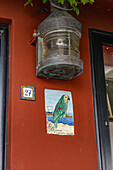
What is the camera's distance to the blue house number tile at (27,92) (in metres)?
2.71

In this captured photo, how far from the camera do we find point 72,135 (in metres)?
2.78

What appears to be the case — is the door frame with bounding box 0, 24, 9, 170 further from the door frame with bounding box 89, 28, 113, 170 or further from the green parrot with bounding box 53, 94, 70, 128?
the door frame with bounding box 89, 28, 113, 170

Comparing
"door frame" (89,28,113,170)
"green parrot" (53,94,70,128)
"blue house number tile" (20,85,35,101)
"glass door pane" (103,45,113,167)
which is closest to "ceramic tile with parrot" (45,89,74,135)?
"green parrot" (53,94,70,128)

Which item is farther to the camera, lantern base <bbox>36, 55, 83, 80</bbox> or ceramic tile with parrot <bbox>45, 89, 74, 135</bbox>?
ceramic tile with parrot <bbox>45, 89, 74, 135</bbox>

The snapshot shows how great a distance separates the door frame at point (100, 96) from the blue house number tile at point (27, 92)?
0.58m

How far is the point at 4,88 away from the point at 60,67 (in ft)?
1.61

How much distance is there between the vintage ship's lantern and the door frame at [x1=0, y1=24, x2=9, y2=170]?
27 centimetres

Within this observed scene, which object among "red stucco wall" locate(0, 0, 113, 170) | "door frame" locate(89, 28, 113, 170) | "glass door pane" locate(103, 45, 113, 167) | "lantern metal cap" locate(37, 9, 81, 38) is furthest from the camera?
"glass door pane" locate(103, 45, 113, 167)

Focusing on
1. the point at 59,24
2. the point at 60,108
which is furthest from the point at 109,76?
the point at 59,24

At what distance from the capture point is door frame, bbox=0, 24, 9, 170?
8.48 ft

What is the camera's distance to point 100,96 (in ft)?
9.98

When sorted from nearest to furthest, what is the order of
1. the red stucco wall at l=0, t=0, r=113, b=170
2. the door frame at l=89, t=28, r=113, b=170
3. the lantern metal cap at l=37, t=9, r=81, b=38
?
the red stucco wall at l=0, t=0, r=113, b=170 < the lantern metal cap at l=37, t=9, r=81, b=38 < the door frame at l=89, t=28, r=113, b=170

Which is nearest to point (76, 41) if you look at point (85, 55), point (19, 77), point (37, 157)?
point (85, 55)

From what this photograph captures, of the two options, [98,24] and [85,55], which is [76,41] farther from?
[98,24]
